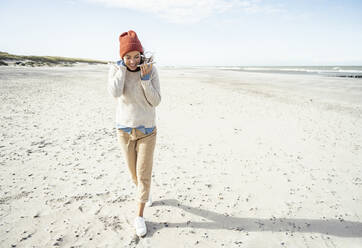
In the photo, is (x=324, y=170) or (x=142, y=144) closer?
(x=142, y=144)

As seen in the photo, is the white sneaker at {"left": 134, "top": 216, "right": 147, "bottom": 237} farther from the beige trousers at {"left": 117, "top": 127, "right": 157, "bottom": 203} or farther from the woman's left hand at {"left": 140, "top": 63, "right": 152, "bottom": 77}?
the woman's left hand at {"left": 140, "top": 63, "right": 152, "bottom": 77}

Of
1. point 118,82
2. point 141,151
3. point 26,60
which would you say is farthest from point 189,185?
point 26,60

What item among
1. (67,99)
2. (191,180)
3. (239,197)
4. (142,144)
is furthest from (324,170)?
(67,99)

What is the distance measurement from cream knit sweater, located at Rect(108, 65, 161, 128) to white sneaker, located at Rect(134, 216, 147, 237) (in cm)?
134

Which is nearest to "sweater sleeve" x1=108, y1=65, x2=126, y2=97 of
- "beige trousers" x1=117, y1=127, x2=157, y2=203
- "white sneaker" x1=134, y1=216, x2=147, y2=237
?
"beige trousers" x1=117, y1=127, x2=157, y2=203

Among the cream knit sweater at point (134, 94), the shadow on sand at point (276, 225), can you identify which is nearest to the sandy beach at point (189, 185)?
the shadow on sand at point (276, 225)

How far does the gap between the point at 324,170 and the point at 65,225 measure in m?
5.27

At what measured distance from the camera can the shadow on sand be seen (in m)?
3.13

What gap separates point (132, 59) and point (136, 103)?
54cm

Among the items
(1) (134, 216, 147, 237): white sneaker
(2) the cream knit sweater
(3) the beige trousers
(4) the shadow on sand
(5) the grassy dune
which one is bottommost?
(4) the shadow on sand

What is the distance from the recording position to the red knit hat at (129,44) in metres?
2.52

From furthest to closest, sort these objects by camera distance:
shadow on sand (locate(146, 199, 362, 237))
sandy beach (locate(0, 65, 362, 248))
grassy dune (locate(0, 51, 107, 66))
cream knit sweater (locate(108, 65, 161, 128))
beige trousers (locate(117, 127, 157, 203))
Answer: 1. grassy dune (locate(0, 51, 107, 66))
2. shadow on sand (locate(146, 199, 362, 237))
3. sandy beach (locate(0, 65, 362, 248))
4. beige trousers (locate(117, 127, 157, 203))
5. cream knit sweater (locate(108, 65, 161, 128))

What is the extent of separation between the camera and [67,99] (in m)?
11.6

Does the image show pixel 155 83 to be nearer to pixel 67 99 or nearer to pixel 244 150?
pixel 244 150
